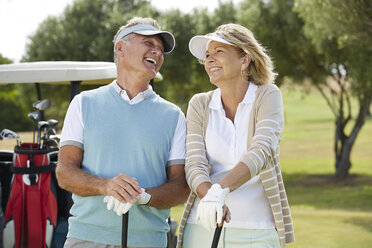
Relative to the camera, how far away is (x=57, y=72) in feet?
13.4

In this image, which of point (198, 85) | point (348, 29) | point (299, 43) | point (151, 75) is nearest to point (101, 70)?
point (151, 75)

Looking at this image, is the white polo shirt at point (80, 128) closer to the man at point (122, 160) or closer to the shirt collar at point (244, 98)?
the man at point (122, 160)

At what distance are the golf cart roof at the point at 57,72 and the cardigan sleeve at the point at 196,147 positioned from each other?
1.57m

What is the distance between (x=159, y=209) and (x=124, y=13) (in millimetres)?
15645

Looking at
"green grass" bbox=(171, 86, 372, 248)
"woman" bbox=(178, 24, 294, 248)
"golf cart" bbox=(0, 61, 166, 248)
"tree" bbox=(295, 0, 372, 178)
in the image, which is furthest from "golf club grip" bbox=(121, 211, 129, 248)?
"tree" bbox=(295, 0, 372, 178)

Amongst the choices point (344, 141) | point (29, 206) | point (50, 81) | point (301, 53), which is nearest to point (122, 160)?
point (29, 206)

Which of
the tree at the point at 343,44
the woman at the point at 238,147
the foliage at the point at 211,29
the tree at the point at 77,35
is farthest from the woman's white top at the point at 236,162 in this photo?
the tree at the point at 77,35

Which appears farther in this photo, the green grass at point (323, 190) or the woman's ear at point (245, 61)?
the green grass at point (323, 190)

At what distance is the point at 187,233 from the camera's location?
244 cm

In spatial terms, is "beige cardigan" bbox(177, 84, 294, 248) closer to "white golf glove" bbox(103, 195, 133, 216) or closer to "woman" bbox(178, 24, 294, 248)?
"woman" bbox(178, 24, 294, 248)

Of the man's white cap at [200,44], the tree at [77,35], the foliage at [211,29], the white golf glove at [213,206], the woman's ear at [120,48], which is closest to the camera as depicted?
the white golf glove at [213,206]

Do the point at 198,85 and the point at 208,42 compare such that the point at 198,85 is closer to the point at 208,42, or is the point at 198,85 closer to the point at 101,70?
the point at 101,70

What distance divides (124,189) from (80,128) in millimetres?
367

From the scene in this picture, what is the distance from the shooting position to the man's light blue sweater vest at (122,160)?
93.5 inches
